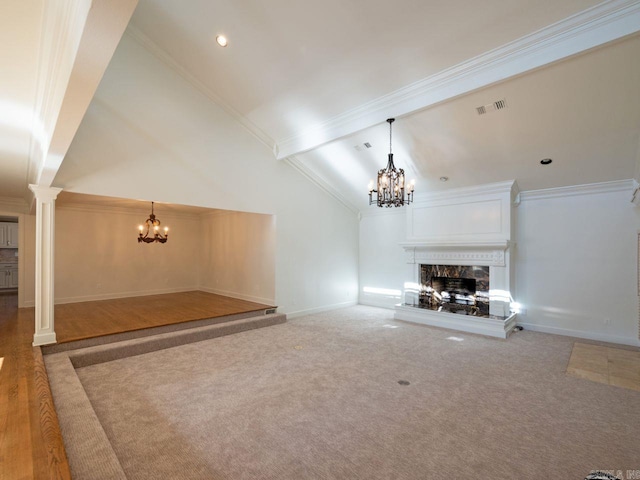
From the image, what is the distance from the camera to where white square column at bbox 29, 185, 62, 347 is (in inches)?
168

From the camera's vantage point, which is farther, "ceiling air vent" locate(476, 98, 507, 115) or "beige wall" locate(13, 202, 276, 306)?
"beige wall" locate(13, 202, 276, 306)

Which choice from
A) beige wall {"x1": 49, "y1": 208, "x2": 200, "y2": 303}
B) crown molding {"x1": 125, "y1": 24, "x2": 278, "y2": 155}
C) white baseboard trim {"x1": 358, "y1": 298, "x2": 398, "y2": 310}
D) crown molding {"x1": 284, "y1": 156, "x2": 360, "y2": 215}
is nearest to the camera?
crown molding {"x1": 125, "y1": 24, "x2": 278, "y2": 155}

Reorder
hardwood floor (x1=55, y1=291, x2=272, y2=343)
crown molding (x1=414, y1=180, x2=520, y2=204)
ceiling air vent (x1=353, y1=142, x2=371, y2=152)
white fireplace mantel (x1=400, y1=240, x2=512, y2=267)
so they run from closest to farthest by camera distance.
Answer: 1. hardwood floor (x1=55, y1=291, x2=272, y2=343)
2. ceiling air vent (x1=353, y1=142, x2=371, y2=152)
3. crown molding (x1=414, y1=180, x2=520, y2=204)
4. white fireplace mantel (x1=400, y1=240, x2=512, y2=267)

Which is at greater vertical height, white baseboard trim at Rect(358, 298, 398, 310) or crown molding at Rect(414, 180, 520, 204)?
crown molding at Rect(414, 180, 520, 204)

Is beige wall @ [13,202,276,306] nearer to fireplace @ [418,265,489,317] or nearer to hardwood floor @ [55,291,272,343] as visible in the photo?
hardwood floor @ [55,291,272,343]

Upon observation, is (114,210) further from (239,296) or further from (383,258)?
(383,258)

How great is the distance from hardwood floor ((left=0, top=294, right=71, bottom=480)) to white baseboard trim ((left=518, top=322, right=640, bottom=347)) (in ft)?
24.0

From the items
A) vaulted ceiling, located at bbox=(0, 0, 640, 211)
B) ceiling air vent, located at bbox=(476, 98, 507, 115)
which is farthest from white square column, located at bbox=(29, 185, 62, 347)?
ceiling air vent, located at bbox=(476, 98, 507, 115)

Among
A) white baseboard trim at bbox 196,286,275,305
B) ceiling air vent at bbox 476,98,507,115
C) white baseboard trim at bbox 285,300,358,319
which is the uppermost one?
ceiling air vent at bbox 476,98,507,115

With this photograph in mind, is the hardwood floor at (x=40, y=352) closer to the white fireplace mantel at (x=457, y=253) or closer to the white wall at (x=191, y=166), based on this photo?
the white wall at (x=191, y=166)

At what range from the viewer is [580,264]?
5.85 meters

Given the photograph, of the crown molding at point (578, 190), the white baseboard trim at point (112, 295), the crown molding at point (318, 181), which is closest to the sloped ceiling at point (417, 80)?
the crown molding at point (578, 190)

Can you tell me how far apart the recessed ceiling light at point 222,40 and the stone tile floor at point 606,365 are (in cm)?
661

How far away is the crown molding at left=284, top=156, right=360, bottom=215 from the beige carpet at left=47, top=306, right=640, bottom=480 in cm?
413
